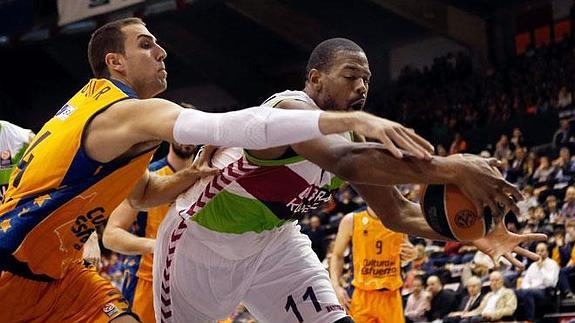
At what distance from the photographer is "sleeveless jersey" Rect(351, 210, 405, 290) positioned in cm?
838

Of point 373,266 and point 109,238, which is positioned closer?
point 109,238

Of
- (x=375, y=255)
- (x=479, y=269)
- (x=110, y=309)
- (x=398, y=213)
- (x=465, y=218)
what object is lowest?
(x=479, y=269)

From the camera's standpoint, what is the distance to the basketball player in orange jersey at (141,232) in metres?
6.14

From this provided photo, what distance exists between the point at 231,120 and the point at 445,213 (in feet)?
2.93

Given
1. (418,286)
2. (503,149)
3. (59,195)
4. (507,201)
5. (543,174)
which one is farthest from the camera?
(503,149)

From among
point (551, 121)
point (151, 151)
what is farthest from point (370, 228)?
point (551, 121)

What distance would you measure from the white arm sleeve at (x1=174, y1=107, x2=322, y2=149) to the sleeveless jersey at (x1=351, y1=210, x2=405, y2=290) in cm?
521

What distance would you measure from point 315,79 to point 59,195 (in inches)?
59.4

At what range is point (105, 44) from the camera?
4.30 m

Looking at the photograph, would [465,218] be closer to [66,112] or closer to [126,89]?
[126,89]

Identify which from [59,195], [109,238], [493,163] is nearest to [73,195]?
[59,195]

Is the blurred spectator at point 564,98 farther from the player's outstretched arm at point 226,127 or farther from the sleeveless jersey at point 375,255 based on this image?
the player's outstretched arm at point 226,127

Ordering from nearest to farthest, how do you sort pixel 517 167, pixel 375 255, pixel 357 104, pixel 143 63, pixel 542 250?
pixel 143 63 → pixel 357 104 → pixel 375 255 → pixel 542 250 → pixel 517 167

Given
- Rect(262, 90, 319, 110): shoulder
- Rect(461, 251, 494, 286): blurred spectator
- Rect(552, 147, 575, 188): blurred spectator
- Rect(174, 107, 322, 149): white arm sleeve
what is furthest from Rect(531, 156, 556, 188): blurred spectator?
Rect(174, 107, 322, 149): white arm sleeve
